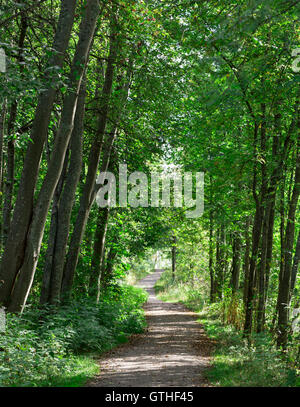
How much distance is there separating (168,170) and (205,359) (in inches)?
449

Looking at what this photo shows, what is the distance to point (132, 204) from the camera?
51.0ft

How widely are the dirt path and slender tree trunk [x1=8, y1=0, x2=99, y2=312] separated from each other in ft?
7.04

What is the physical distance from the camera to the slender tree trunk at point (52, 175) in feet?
25.3

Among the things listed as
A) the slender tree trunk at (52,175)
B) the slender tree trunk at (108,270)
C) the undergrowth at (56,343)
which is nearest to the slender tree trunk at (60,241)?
the undergrowth at (56,343)

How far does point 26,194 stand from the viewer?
7.74m

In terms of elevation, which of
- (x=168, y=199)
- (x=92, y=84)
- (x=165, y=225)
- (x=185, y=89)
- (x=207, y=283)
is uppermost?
(x=92, y=84)

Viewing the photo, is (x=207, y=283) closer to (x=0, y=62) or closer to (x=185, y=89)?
(x=185, y=89)

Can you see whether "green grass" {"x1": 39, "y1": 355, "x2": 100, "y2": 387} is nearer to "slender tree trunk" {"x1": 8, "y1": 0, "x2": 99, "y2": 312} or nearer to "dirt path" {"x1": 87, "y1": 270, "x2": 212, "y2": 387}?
"dirt path" {"x1": 87, "y1": 270, "x2": 212, "y2": 387}

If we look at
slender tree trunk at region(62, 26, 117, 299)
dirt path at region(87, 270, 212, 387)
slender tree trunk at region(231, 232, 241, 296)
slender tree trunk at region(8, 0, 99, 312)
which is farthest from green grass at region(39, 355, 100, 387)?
slender tree trunk at region(231, 232, 241, 296)

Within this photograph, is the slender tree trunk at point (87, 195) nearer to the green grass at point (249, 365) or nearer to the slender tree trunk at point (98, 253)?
the slender tree trunk at point (98, 253)

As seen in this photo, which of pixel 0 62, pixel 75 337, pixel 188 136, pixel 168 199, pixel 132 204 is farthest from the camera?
pixel 168 199

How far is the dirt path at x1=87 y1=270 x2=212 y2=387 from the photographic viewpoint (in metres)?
7.29

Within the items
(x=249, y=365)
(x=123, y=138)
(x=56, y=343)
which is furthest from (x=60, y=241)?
(x=123, y=138)
